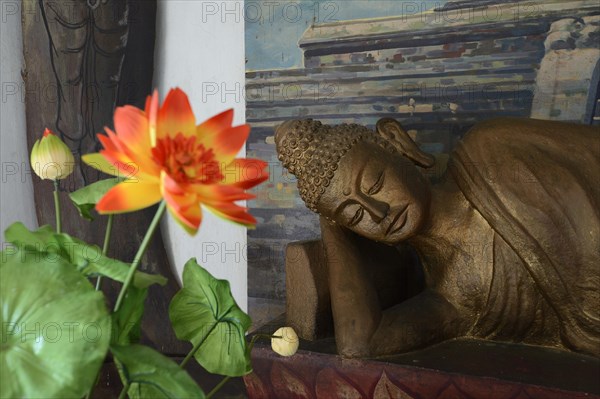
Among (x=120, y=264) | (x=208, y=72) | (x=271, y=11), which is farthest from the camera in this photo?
(x=208, y=72)

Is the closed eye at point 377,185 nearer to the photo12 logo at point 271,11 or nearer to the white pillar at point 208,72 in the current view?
the photo12 logo at point 271,11

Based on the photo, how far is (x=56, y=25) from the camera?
196cm

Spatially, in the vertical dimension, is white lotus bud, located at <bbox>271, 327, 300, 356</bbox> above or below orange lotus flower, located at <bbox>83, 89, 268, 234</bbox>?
below

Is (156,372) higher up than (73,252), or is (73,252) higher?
(73,252)

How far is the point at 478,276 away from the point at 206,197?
1030 mm

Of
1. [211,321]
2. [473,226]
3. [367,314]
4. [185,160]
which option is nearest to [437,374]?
[367,314]

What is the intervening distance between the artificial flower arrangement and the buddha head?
0.74 metres

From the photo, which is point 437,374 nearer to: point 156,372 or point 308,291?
point 308,291

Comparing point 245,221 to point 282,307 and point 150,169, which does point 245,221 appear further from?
point 282,307

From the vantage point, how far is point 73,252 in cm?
73

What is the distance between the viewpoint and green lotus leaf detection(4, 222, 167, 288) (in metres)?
0.67

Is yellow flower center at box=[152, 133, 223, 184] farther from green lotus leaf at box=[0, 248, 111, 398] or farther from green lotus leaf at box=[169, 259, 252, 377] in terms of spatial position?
green lotus leaf at box=[169, 259, 252, 377]

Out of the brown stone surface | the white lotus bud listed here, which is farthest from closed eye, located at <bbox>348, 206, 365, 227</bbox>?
the white lotus bud

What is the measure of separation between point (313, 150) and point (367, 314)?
355 millimetres
